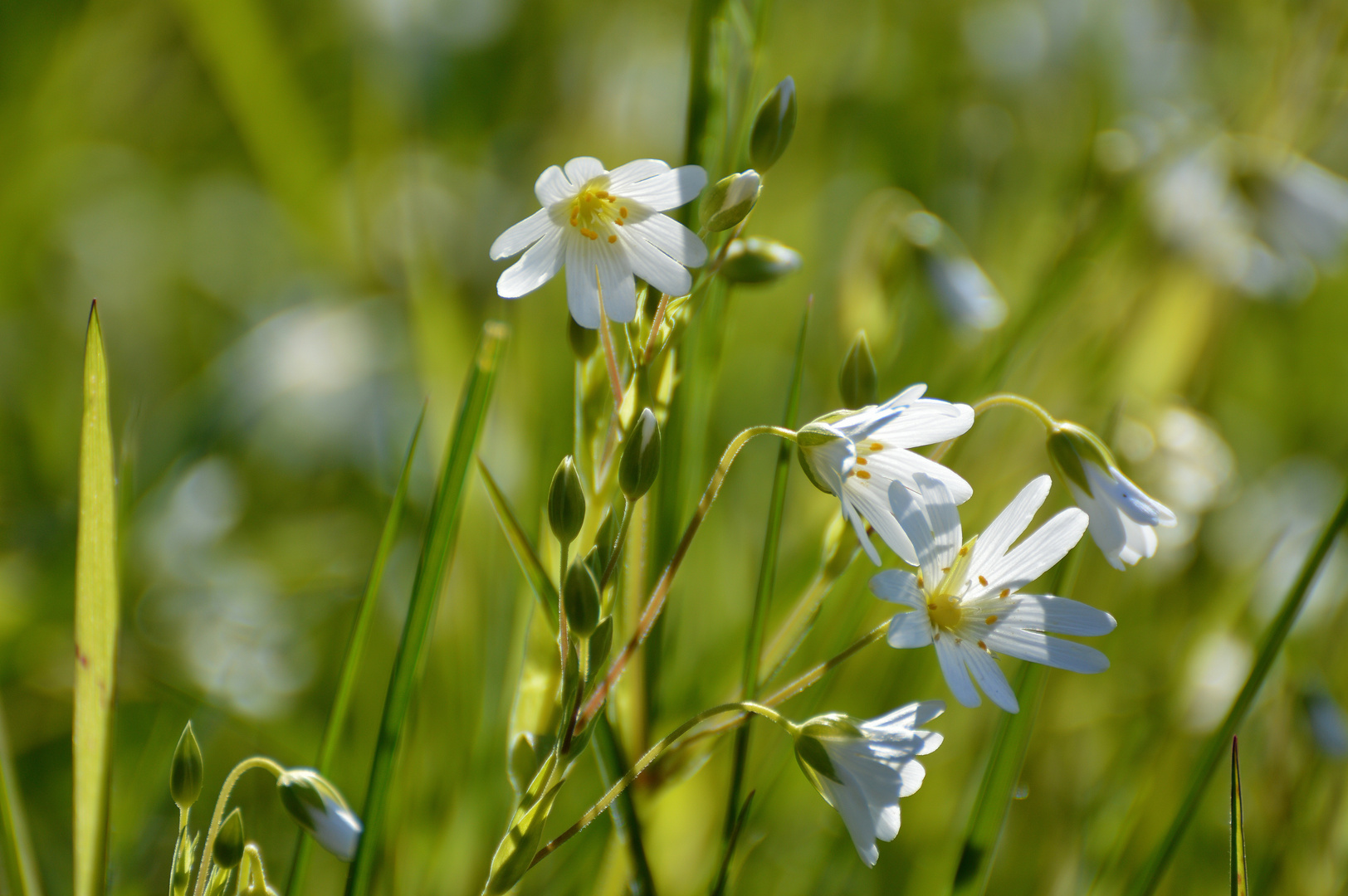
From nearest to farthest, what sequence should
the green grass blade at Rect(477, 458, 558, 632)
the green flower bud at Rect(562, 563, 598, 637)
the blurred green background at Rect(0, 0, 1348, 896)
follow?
the green flower bud at Rect(562, 563, 598, 637), the green grass blade at Rect(477, 458, 558, 632), the blurred green background at Rect(0, 0, 1348, 896)

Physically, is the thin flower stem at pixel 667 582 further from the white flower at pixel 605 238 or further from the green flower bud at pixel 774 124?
the green flower bud at pixel 774 124

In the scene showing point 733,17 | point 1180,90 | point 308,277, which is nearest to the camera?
point 733,17

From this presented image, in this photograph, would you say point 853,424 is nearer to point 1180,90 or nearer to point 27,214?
point 27,214

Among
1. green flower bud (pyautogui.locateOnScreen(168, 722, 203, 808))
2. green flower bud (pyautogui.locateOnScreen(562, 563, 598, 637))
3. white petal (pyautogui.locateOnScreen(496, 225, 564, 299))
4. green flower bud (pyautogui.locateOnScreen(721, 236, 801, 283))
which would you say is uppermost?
white petal (pyautogui.locateOnScreen(496, 225, 564, 299))

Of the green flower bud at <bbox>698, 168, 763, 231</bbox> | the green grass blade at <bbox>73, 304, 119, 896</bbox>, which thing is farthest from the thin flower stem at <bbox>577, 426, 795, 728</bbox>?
the green grass blade at <bbox>73, 304, 119, 896</bbox>

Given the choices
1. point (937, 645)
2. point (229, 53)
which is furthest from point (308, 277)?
point (937, 645)

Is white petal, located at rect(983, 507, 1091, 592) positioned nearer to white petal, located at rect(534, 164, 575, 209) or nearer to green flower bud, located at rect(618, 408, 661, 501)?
green flower bud, located at rect(618, 408, 661, 501)
